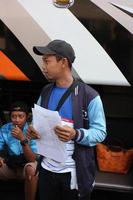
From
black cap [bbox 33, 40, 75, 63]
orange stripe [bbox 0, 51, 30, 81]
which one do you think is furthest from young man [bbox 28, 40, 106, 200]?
orange stripe [bbox 0, 51, 30, 81]

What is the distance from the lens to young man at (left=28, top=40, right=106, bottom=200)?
2469 mm

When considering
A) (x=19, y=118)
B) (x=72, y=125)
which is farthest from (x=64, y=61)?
(x=19, y=118)

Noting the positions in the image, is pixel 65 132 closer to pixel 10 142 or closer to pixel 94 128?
pixel 94 128

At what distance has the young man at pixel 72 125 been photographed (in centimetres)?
247

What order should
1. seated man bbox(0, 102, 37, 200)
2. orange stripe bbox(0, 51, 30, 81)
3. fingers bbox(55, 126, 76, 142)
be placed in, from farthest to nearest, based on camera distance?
orange stripe bbox(0, 51, 30, 81), seated man bbox(0, 102, 37, 200), fingers bbox(55, 126, 76, 142)

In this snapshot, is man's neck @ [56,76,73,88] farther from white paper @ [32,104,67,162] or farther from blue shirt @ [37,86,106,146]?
white paper @ [32,104,67,162]

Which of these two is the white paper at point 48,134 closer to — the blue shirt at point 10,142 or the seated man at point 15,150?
the seated man at point 15,150

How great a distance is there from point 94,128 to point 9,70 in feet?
5.42

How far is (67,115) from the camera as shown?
2.50 meters

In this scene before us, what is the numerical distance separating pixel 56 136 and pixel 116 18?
159 cm

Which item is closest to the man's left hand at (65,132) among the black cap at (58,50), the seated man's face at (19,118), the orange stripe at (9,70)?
the black cap at (58,50)

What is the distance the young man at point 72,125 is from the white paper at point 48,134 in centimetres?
4

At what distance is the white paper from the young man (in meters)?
0.04

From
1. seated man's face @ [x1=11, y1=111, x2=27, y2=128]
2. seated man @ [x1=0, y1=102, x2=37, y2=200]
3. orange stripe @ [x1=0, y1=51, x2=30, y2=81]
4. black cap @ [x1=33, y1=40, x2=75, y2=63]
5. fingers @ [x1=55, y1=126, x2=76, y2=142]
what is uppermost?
black cap @ [x1=33, y1=40, x2=75, y2=63]
